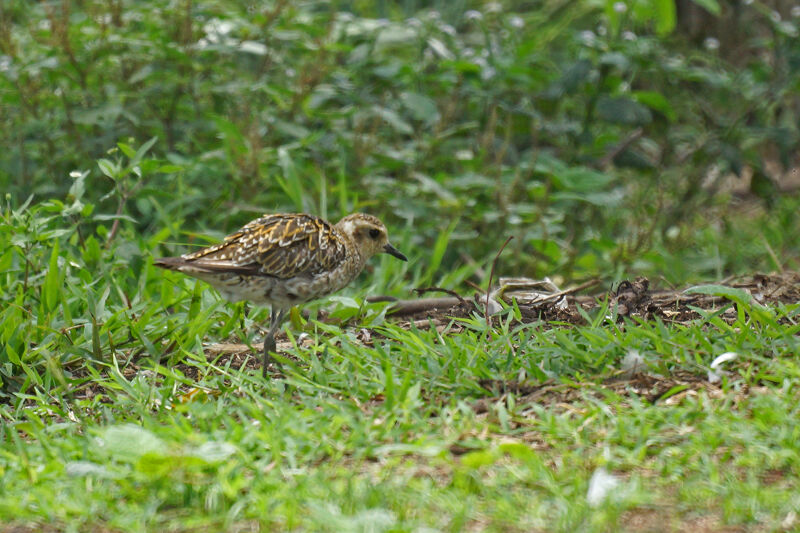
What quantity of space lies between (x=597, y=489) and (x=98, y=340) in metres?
3.06

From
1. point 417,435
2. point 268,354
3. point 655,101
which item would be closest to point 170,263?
point 268,354

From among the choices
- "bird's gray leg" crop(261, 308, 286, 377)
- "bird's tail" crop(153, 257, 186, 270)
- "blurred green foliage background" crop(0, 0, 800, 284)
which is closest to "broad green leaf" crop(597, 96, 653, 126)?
"blurred green foliage background" crop(0, 0, 800, 284)

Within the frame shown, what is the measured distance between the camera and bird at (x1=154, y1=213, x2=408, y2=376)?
18.2ft

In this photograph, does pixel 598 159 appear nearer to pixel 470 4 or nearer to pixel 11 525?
pixel 470 4

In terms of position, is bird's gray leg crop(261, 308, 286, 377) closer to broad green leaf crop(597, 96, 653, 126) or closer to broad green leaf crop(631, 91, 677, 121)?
broad green leaf crop(597, 96, 653, 126)

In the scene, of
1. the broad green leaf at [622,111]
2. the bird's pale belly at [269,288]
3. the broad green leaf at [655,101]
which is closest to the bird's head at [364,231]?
the bird's pale belly at [269,288]

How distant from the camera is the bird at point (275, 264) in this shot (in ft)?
18.2

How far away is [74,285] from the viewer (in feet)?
20.1

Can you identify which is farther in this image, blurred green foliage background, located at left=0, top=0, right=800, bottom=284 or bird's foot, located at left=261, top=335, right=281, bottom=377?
blurred green foliage background, located at left=0, top=0, right=800, bottom=284

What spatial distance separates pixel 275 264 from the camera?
5.71 metres

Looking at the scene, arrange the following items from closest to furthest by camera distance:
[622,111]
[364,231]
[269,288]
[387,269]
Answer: [269,288], [364,231], [387,269], [622,111]

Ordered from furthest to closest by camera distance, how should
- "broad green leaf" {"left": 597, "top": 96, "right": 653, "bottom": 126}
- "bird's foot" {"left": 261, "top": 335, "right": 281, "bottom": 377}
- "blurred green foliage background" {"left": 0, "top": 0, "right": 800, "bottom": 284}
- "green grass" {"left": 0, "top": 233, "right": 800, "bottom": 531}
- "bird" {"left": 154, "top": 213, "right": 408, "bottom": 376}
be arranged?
"broad green leaf" {"left": 597, "top": 96, "right": 653, "bottom": 126}
"blurred green foliage background" {"left": 0, "top": 0, "right": 800, "bottom": 284}
"bird" {"left": 154, "top": 213, "right": 408, "bottom": 376}
"bird's foot" {"left": 261, "top": 335, "right": 281, "bottom": 377}
"green grass" {"left": 0, "top": 233, "right": 800, "bottom": 531}

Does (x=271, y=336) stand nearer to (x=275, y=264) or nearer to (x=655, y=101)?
(x=275, y=264)

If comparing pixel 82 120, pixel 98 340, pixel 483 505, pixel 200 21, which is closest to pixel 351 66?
pixel 200 21
